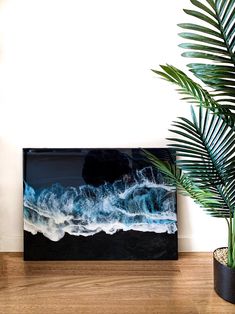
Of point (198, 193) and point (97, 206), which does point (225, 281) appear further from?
point (97, 206)

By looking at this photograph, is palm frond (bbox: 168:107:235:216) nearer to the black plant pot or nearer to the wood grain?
the black plant pot

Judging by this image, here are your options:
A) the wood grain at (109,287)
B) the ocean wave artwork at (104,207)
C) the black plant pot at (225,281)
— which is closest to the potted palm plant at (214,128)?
the black plant pot at (225,281)

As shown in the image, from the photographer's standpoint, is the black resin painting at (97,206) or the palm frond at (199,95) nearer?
the palm frond at (199,95)

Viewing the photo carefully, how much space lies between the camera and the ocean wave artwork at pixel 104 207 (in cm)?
189

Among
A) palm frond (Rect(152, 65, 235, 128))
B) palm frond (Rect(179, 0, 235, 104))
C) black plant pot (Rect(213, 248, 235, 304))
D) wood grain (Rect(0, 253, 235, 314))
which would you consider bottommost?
wood grain (Rect(0, 253, 235, 314))

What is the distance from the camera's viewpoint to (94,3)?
1802 millimetres

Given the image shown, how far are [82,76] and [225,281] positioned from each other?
131 cm

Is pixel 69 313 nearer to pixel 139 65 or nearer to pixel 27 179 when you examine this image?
pixel 27 179

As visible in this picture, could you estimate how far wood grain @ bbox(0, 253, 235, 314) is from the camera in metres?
1.47

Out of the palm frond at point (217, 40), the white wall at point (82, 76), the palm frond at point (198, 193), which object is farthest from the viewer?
the white wall at point (82, 76)

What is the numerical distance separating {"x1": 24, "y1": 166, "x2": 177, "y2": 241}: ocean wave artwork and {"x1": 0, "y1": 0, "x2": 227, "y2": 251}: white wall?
0.14m

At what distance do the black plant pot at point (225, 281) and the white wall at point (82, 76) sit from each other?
511mm

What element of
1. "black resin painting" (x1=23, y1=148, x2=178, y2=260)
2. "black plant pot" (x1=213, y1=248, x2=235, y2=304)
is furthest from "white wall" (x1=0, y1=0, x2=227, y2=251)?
"black plant pot" (x1=213, y1=248, x2=235, y2=304)

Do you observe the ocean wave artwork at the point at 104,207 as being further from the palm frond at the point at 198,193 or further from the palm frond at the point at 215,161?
the palm frond at the point at 215,161
